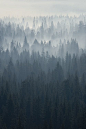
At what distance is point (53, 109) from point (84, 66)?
51996mm

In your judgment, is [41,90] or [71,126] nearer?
[71,126]

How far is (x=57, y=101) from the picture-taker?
97.2 metres

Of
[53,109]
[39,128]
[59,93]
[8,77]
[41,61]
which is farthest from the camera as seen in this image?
[41,61]

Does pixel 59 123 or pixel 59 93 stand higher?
pixel 59 93

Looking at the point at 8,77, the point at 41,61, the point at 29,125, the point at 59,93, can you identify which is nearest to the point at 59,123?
the point at 29,125

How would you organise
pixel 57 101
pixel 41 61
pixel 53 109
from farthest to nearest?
1. pixel 41 61
2. pixel 57 101
3. pixel 53 109

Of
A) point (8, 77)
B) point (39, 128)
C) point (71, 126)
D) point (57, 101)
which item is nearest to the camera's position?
point (39, 128)

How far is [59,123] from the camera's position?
87.6m

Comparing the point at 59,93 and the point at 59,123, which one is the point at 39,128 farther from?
the point at 59,93

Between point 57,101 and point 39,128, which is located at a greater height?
point 57,101

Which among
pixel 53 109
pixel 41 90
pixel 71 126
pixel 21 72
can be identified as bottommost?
pixel 71 126

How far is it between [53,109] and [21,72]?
52047 millimetres

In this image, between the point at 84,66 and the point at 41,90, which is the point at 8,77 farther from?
the point at 84,66

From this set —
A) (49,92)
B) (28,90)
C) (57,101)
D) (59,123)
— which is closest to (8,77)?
(28,90)
